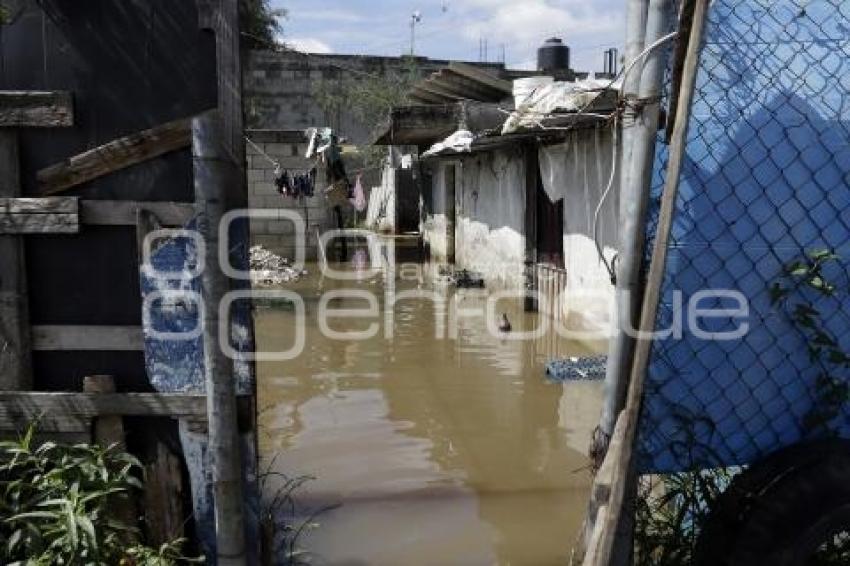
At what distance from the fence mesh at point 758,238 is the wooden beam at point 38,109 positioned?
2196mm

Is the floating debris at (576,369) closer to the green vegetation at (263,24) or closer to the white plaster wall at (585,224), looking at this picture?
the white plaster wall at (585,224)

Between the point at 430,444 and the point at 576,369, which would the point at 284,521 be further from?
the point at 576,369

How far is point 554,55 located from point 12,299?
62.9 feet

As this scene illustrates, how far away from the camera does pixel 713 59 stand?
8.71ft

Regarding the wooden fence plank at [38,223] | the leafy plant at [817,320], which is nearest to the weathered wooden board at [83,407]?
the wooden fence plank at [38,223]

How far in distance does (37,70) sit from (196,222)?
0.85 meters

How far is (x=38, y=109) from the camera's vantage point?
278 centimetres

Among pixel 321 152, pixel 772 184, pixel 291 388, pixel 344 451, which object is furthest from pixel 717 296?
pixel 321 152

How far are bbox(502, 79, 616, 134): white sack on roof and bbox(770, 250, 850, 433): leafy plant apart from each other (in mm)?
3921

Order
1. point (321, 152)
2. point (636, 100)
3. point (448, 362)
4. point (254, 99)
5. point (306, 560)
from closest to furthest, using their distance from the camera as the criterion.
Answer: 1. point (636, 100)
2. point (306, 560)
3. point (448, 362)
4. point (321, 152)
5. point (254, 99)

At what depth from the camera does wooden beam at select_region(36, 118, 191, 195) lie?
2771 millimetres

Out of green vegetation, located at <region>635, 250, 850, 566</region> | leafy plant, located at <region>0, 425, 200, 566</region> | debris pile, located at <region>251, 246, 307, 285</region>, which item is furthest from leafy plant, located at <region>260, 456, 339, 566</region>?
debris pile, located at <region>251, 246, 307, 285</region>

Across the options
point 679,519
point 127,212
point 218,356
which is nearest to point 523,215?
point 679,519

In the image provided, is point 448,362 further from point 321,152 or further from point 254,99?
point 254,99
